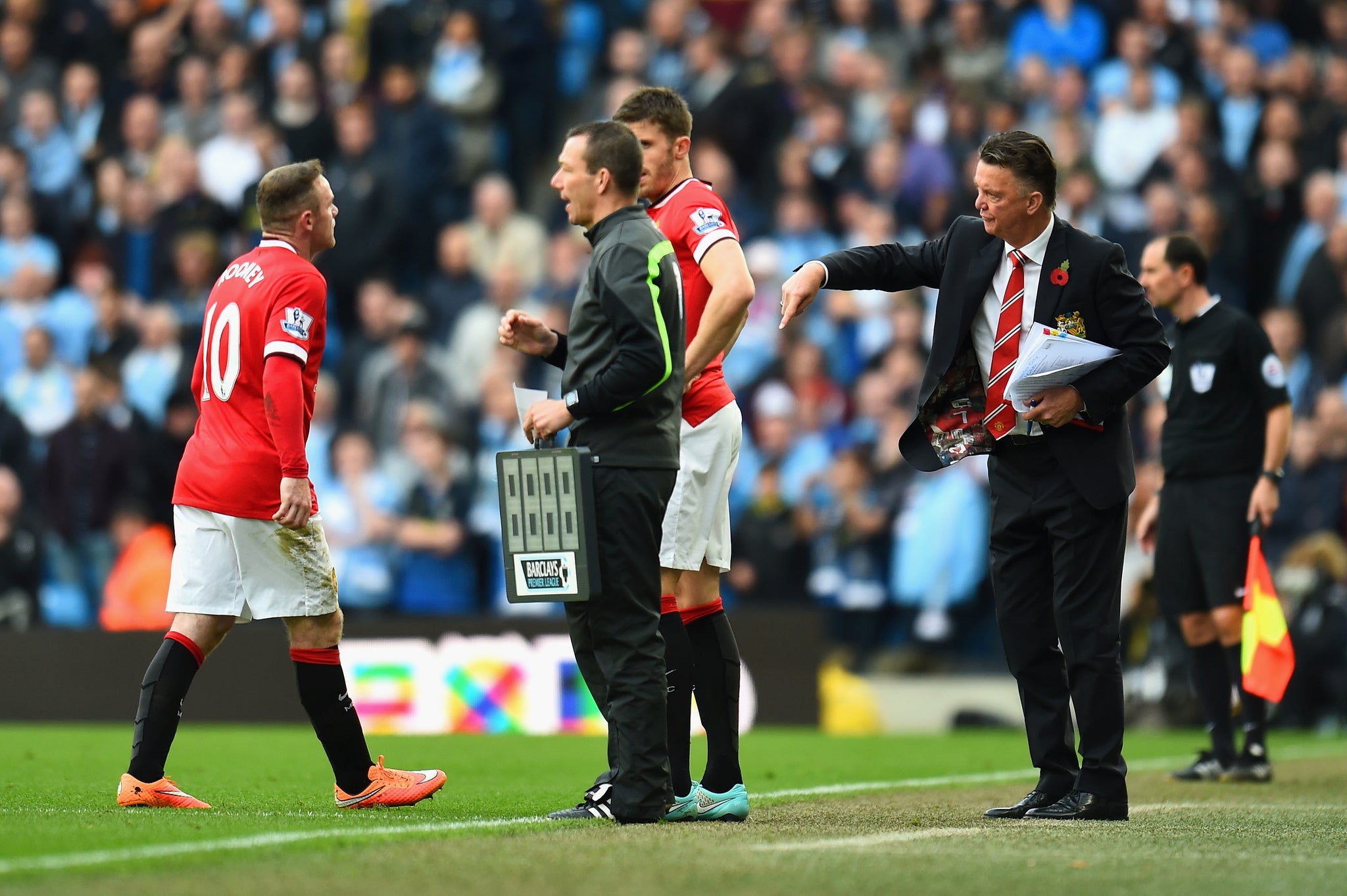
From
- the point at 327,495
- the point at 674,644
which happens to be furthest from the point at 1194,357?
the point at 327,495

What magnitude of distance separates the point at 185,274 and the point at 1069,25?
318 inches

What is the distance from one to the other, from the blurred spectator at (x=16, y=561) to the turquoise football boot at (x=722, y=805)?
31.9ft

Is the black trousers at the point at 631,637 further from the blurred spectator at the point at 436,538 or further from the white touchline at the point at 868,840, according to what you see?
the blurred spectator at the point at 436,538

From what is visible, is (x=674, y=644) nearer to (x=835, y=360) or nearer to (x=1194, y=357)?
(x=1194, y=357)

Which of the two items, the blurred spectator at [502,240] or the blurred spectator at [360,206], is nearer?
the blurred spectator at [502,240]

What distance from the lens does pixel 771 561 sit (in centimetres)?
1347

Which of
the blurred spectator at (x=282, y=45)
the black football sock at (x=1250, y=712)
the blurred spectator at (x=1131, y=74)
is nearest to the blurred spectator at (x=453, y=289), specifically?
the blurred spectator at (x=282, y=45)

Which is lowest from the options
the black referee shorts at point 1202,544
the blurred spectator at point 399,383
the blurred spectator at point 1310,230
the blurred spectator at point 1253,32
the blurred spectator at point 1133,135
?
the black referee shorts at point 1202,544

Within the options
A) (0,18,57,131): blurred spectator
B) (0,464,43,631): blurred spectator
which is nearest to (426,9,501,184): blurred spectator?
(0,18,57,131): blurred spectator

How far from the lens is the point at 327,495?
15.1m

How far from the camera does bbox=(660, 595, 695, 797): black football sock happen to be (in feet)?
20.1

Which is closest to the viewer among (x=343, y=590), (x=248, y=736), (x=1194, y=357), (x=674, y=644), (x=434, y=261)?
(x=674, y=644)

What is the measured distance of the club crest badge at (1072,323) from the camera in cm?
641

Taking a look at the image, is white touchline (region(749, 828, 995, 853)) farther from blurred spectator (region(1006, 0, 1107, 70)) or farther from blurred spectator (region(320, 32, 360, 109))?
blurred spectator (region(320, 32, 360, 109))
